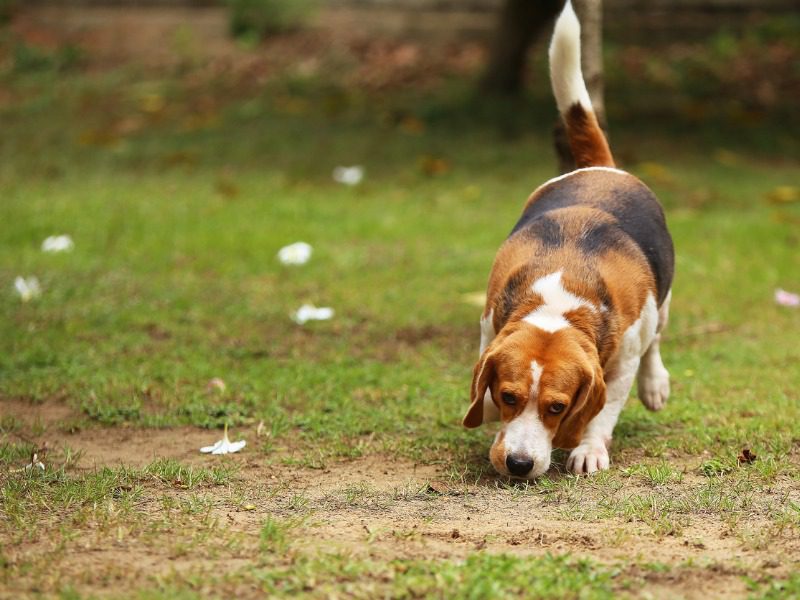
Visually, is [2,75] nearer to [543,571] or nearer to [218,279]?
[218,279]

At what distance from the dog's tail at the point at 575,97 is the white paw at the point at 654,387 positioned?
95 centimetres

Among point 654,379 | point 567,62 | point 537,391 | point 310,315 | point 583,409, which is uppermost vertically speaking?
point 567,62

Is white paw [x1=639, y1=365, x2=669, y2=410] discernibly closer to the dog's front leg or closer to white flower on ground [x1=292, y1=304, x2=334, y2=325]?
the dog's front leg

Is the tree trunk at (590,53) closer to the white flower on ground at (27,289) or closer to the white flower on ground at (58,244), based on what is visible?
the white flower on ground at (27,289)

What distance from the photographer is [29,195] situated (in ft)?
29.9

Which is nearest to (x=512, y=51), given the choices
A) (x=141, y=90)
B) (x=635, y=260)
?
(x=141, y=90)

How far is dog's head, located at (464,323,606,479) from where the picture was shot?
394cm

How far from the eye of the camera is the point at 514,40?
10906mm

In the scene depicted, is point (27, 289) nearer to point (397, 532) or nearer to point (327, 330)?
point (327, 330)

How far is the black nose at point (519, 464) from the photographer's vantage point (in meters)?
3.98

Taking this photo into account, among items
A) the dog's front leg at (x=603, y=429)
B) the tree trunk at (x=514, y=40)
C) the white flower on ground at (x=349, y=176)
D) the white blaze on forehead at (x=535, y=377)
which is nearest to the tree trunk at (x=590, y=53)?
the dog's front leg at (x=603, y=429)

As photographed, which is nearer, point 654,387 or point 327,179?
point 654,387

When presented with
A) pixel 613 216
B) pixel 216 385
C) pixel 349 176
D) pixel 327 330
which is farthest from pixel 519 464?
pixel 349 176

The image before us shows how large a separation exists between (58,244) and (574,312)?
4.58 meters
